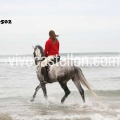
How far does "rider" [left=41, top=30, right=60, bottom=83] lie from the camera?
450 inches

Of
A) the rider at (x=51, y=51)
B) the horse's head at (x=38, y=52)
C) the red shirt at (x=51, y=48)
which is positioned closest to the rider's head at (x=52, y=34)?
the rider at (x=51, y=51)

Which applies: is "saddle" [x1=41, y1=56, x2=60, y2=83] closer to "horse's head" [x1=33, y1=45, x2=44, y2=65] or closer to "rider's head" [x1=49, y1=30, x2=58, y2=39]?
"horse's head" [x1=33, y1=45, x2=44, y2=65]

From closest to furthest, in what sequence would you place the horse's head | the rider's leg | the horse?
the horse → the rider's leg → the horse's head

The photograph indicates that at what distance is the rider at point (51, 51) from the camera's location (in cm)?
1142

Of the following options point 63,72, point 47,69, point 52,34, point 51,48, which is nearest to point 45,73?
point 47,69

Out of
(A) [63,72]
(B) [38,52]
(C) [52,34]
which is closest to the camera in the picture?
(A) [63,72]

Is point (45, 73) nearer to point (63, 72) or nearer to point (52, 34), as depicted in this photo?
point (63, 72)

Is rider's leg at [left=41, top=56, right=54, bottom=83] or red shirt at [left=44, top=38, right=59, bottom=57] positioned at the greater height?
red shirt at [left=44, top=38, right=59, bottom=57]

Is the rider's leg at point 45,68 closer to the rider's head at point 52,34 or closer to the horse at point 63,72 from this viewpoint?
the horse at point 63,72

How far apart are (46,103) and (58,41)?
7.59 ft

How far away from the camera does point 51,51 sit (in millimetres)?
11547

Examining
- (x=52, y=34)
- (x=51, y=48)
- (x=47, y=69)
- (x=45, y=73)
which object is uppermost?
(x=52, y=34)

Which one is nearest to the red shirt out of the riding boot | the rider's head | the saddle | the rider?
the rider

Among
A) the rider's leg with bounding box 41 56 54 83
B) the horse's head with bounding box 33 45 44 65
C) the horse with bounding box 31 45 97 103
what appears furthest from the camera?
the horse's head with bounding box 33 45 44 65
